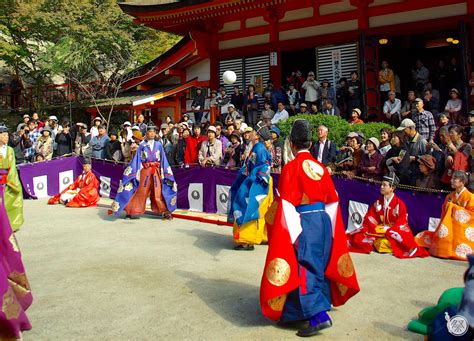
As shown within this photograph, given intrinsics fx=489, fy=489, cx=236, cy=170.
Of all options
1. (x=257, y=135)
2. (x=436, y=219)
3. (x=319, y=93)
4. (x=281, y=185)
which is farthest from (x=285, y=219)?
(x=319, y=93)

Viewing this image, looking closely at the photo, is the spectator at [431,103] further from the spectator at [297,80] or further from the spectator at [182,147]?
the spectator at [182,147]

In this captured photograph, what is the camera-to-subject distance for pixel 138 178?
365 inches

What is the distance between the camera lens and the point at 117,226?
8.68 metres

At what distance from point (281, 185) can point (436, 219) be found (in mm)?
4058

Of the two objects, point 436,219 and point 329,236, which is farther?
point 436,219

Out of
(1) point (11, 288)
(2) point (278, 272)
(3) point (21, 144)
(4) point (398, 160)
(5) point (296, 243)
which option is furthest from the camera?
(3) point (21, 144)

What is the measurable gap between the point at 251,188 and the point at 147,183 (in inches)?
124

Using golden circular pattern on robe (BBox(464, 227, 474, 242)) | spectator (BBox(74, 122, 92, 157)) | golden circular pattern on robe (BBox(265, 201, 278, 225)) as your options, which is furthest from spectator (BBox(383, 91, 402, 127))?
spectator (BBox(74, 122, 92, 157))

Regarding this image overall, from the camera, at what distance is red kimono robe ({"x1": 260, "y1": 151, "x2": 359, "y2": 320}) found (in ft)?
12.6

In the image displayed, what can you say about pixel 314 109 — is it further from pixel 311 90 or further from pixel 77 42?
pixel 77 42

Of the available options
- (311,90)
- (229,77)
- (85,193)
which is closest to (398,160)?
(311,90)

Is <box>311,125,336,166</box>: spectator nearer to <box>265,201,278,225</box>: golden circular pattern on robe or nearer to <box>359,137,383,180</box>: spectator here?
<box>359,137,383,180</box>: spectator

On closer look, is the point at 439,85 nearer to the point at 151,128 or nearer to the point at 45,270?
the point at 151,128

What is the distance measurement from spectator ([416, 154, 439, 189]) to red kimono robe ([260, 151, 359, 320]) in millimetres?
3806
